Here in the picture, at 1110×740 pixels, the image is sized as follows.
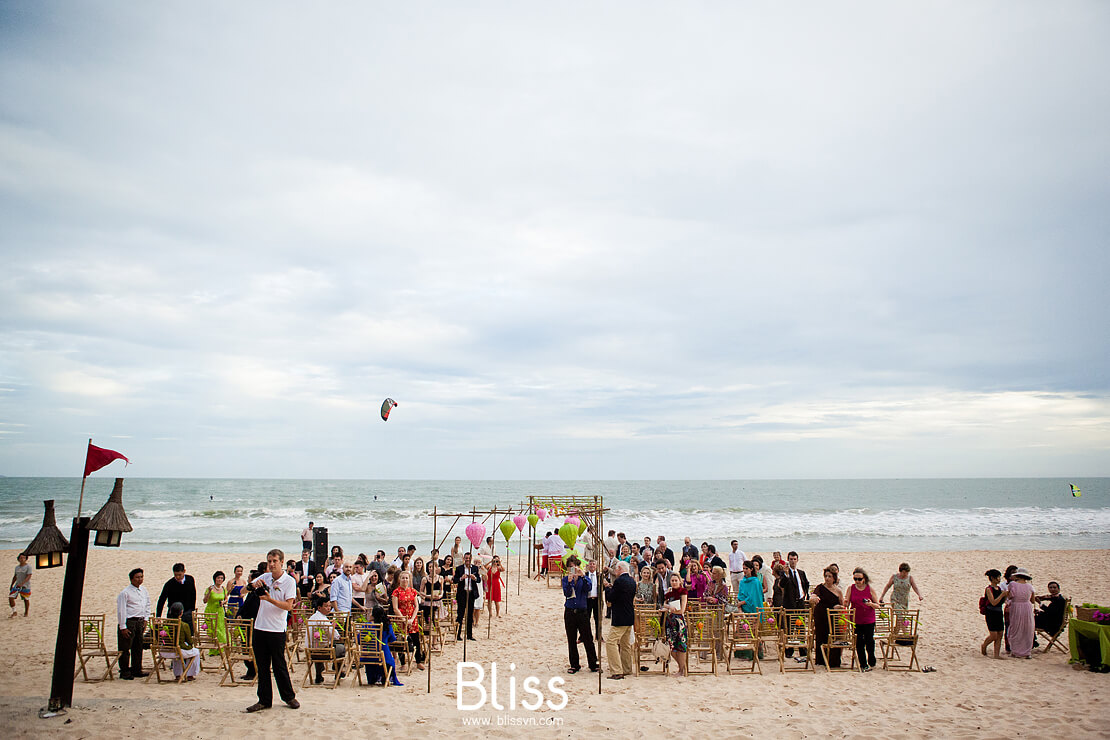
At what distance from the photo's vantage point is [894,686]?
26.2 feet

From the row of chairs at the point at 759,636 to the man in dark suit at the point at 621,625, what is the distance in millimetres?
170

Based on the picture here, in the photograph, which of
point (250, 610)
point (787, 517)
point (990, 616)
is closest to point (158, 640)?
point (250, 610)

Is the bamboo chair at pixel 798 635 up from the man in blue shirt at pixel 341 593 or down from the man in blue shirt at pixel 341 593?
down

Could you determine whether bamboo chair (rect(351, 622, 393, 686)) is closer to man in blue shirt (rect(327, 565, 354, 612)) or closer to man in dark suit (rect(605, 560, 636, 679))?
man in blue shirt (rect(327, 565, 354, 612))

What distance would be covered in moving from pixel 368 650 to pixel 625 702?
3.25 m

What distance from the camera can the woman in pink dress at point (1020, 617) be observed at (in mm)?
9344

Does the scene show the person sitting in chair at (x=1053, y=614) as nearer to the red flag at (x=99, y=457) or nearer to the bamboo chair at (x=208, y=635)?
the bamboo chair at (x=208, y=635)

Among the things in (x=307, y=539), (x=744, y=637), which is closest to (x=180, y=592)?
(x=744, y=637)

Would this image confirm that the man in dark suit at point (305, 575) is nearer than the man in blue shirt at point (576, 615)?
No

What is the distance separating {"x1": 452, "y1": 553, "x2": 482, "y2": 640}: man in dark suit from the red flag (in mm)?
5352

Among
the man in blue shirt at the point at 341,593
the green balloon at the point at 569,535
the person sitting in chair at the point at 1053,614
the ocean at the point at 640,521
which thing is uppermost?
the green balloon at the point at 569,535

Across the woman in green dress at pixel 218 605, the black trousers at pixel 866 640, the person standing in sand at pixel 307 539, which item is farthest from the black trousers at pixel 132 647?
the black trousers at pixel 866 640

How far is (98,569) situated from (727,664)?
66.7 feet

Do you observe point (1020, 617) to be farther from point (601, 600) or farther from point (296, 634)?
point (296, 634)
